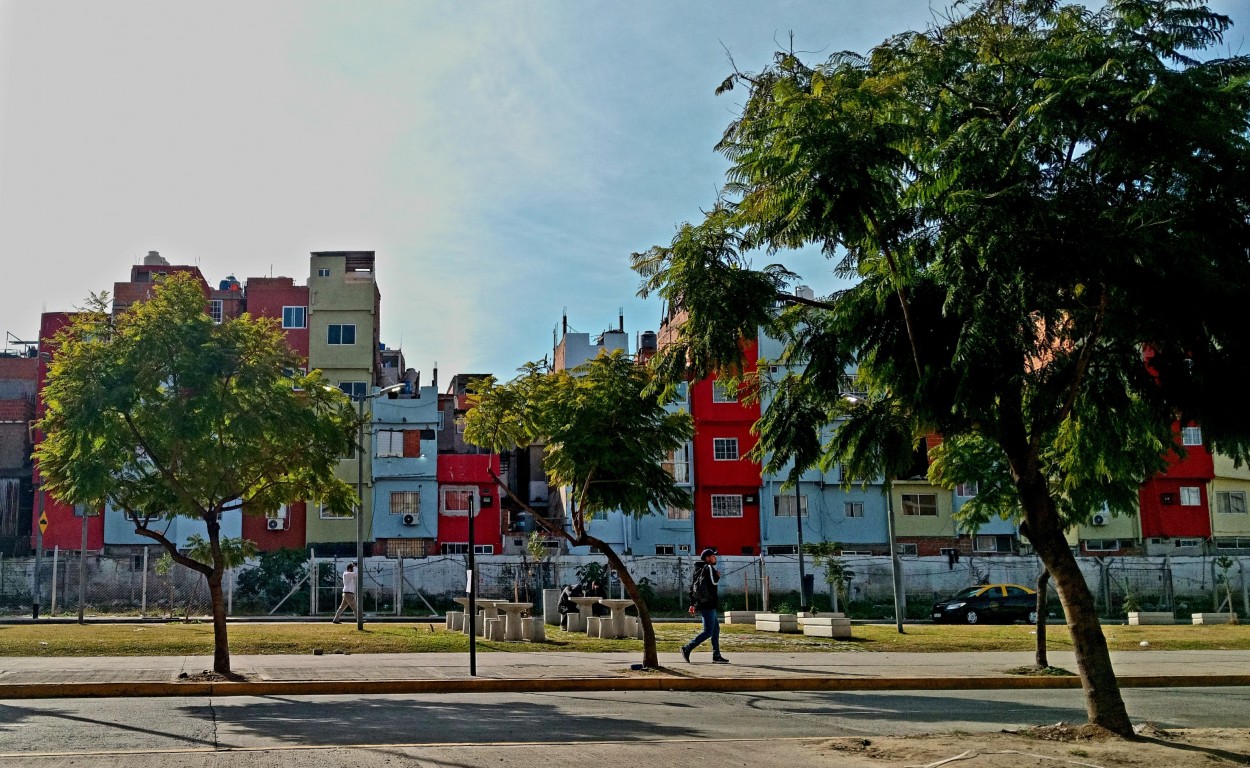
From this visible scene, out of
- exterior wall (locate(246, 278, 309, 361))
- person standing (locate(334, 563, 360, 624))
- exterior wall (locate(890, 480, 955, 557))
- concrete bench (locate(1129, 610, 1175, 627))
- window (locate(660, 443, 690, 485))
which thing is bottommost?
concrete bench (locate(1129, 610, 1175, 627))

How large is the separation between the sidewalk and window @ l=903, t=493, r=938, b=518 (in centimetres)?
3796

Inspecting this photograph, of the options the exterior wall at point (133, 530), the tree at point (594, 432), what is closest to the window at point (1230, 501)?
the exterior wall at point (133, 530)

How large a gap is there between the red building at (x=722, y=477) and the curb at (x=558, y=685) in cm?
3915

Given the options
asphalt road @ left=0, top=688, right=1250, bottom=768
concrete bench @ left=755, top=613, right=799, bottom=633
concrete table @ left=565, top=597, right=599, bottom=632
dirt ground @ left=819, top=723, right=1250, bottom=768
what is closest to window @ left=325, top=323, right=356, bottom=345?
concrete table @ left=565, top=597, right=599, bottom=632

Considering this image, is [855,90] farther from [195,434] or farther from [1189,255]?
[195,434]

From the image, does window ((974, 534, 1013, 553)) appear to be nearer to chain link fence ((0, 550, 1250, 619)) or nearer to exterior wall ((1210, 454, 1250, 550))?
chain link fence ((0, 550, 1250, 619))

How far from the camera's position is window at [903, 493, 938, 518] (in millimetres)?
60281

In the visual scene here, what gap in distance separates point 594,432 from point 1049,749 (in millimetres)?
9732

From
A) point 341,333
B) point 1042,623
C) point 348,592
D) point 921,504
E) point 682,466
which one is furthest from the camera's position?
point 921,504

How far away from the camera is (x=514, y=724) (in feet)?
41.3

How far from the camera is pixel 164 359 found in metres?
16.0

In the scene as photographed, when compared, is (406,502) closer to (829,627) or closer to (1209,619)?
(829,627)

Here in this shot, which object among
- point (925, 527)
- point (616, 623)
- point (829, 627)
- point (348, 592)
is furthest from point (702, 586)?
point (925, 527)

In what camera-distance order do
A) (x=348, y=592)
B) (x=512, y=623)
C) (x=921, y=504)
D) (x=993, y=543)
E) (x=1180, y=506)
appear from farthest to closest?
(x=993, y=543) → (x=921, y=504) → (x=1180, y=506) → (x=348, y=592) → (x=512, y=623)
